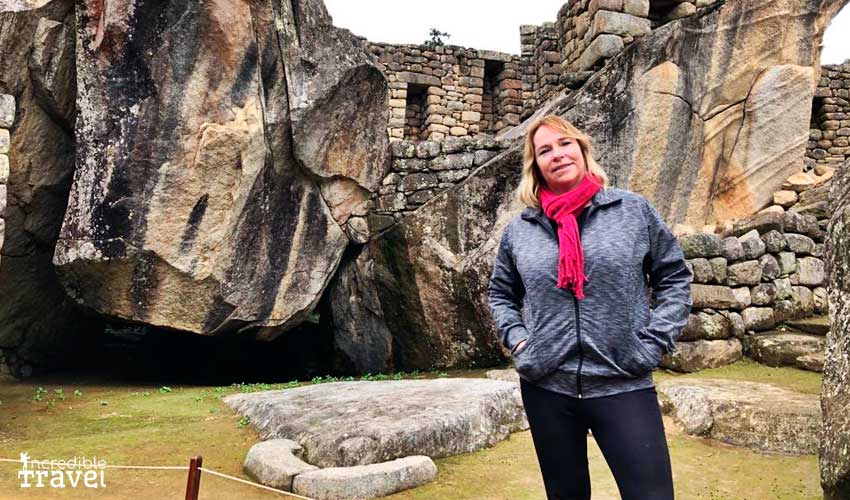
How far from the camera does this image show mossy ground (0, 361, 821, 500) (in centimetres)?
343

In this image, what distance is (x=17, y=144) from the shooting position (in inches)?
275

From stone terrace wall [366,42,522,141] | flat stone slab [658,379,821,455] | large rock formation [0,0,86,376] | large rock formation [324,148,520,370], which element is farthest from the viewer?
stone terrace wall [366,42,522,141]

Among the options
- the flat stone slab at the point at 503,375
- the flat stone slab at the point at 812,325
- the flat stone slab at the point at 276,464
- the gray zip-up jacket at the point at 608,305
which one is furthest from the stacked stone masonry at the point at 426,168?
the gray zip-up jacket at the point at 608,305

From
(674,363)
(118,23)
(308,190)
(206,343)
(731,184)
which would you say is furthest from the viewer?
(206,343)

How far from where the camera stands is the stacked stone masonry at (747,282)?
636 cm

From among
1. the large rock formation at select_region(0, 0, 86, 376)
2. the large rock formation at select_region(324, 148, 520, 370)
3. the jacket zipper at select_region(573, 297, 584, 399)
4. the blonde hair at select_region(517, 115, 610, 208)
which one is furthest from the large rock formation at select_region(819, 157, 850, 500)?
the large rock formation at select_region(0, 0, 86, 376)

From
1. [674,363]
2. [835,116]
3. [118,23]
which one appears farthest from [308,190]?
[835,116]

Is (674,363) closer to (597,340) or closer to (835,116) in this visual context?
(597,340)

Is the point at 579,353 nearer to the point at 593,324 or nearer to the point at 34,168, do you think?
the point at 593,324

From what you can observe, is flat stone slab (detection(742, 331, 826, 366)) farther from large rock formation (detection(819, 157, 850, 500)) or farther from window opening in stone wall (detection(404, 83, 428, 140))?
window opening in stone wall (detection(404, 83, 428, 140))

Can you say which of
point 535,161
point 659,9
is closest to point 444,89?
point 659,9

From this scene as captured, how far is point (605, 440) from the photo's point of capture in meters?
1.88

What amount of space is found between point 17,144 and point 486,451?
20.2 ft

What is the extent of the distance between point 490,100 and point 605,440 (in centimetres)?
1278
